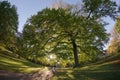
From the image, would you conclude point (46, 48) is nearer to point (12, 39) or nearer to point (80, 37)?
point (80, 37)

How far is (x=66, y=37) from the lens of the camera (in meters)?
36.7

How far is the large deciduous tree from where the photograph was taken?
3294 centimetres

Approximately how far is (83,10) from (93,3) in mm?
2099

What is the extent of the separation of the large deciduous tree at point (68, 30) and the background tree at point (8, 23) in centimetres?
1293

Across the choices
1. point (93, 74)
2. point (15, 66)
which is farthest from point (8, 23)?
point (93, 74)

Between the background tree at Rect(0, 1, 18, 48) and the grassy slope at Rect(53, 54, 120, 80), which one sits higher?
the background tree at Rect(0, 1, 18, 48)

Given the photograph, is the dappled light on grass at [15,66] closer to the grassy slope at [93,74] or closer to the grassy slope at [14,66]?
the grassy slope at [14,66]

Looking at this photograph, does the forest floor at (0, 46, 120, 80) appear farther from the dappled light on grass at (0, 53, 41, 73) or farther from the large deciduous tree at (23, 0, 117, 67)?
the large deciduous tree at (23, 0, 117, 67)

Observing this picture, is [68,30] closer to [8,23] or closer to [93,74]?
[93,74]

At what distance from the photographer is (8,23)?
4656 centimetres

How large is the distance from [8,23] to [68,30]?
1660cm

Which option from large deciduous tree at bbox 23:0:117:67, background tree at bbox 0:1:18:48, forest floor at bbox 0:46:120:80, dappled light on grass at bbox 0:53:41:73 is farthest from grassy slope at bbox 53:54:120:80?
background tree at bbox 0:1:18:48

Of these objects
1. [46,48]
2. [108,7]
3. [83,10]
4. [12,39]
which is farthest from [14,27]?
[108,7]

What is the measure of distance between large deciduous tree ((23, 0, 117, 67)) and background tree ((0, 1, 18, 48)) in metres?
12.9
